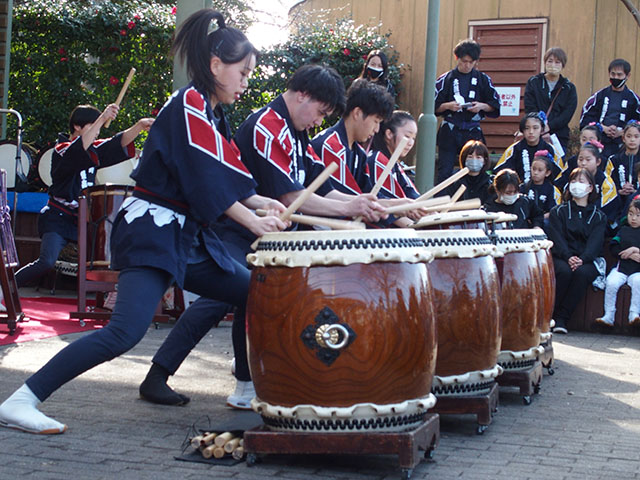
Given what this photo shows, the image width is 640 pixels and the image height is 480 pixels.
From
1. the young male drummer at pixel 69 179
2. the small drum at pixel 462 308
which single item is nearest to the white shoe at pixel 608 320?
the small drum at pixel 462 308

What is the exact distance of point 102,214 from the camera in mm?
6051

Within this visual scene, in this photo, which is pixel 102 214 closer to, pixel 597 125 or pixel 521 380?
pixel 521 380

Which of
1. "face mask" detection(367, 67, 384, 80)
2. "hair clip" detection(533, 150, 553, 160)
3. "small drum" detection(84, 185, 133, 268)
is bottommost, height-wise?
"small drum" detection(84, 185, 133, 268)

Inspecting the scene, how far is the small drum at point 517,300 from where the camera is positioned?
4.06 metres

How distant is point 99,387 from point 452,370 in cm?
159

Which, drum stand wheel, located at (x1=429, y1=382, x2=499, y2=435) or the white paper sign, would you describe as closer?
drum stand wheel, located at (x1=429, y1=382, x2=499, y2=435)

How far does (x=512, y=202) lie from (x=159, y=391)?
4.27 m

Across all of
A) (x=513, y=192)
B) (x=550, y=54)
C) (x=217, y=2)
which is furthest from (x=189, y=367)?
(x=217, y=2)

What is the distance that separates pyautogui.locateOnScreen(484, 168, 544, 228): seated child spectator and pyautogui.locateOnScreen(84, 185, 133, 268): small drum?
2957 millimetres

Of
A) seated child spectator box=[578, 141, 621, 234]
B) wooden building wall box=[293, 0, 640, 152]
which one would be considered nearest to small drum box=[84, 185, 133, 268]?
seated child spectator box=[578, 141, 621, 234]

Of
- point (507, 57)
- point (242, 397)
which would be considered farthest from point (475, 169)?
point (507, 57)

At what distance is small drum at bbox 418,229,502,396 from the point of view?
Answer: 133 inches

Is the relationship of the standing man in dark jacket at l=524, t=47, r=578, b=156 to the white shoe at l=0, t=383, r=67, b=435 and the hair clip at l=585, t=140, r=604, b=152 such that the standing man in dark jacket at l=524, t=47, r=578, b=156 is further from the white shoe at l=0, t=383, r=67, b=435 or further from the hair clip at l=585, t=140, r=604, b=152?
the white shoe at l=0, t=383, r=67, b=435

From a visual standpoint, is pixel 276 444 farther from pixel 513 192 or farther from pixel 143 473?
pixel 513 192
